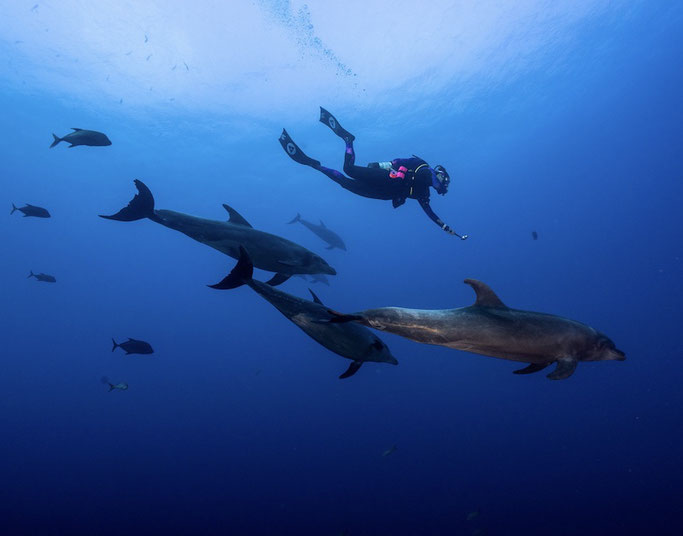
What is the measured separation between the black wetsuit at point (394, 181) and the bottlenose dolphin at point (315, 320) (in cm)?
413

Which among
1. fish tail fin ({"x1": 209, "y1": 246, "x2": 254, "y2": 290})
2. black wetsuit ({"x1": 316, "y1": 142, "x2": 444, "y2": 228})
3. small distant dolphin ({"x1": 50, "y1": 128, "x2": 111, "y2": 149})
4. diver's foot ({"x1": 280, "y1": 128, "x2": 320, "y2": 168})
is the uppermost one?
diver's foot ({"x1": 280, "y1": 128, "x2": 320, "y2": 168})

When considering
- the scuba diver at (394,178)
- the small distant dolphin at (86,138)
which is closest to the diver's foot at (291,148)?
the scuba diver at (394,178)

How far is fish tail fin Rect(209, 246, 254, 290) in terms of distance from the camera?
13.6 ft

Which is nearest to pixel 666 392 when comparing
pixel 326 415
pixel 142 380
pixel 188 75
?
pixel 326 415

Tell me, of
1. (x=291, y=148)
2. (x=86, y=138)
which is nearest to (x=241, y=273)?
(x=291, y=148)

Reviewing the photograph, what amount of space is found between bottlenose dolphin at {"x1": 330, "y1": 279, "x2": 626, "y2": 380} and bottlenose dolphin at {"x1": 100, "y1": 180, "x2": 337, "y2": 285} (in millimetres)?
2502

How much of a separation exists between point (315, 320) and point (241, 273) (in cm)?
106

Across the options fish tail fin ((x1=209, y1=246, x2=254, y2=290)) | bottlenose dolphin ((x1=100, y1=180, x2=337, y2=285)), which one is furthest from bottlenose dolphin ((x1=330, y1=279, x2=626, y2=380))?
bottlenose dolphin ((x1=100, y1=180, x2=337, y2=285))

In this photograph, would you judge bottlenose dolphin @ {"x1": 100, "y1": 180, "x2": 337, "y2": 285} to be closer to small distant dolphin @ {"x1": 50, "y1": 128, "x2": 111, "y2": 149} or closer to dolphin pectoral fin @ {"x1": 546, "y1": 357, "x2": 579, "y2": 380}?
dolphin pectoral fin @ {"x1": 546, "y1": 357, "x2": 579, "y2": 380}

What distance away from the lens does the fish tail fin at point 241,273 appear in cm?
416

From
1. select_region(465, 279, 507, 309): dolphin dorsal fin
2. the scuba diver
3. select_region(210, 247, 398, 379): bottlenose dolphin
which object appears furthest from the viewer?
the scuba diver

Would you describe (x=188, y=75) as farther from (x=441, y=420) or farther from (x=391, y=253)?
(x=391, y=253)

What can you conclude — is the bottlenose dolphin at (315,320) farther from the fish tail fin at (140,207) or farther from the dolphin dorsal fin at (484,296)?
the fish tail fin at (140,207)

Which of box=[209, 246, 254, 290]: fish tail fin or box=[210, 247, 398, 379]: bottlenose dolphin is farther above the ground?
box=[209, 246, 254, 290]: fish tail fin
